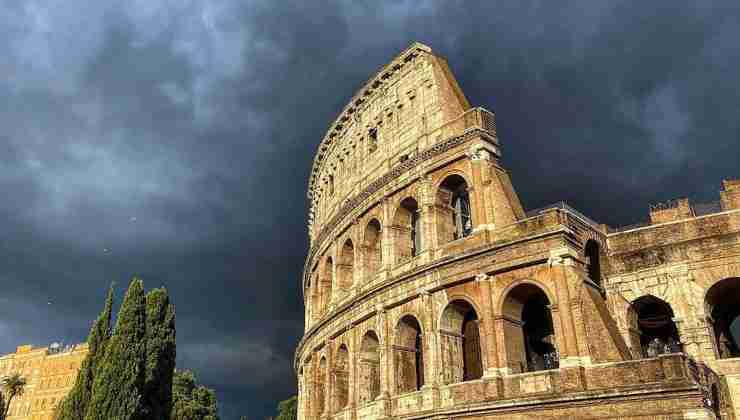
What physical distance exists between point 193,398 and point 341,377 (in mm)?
25232

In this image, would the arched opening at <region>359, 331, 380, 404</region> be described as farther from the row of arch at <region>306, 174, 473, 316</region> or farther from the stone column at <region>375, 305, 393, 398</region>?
the row of arch at <region>306, 174, 473, 316</region>

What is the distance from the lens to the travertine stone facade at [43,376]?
179ft

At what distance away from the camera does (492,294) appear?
16.7 metres

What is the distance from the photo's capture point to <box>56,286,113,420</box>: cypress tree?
18922 mm

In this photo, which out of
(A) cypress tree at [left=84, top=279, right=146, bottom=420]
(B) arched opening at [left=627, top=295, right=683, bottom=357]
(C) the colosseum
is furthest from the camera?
(B) arched opening at [left=627, top=295, right=683, bottom=357]

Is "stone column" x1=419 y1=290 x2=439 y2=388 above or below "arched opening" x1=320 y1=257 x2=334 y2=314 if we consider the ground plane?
below

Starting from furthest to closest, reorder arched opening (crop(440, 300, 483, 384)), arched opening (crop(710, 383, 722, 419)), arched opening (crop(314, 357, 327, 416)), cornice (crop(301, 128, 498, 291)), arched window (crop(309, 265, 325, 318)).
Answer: arched window (crop(309, 265, 325, 318)), arched opening (crop(314, 357, 327, 416)), cornice (crop(301, 128, 498, 291)), arched opening (crop(440, 300, 483, 384)), arched opening (crop(710, 383, 722, 419))

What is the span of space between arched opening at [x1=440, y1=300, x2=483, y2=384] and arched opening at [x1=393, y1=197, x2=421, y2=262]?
12.0 feet

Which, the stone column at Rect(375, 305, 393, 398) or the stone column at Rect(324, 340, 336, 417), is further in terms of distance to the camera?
the stone column at Rect(324, 340, 336, 417)

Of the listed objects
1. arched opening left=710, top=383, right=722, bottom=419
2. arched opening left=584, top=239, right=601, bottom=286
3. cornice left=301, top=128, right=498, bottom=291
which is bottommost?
arched opening left=710, top=383, right=722, bottom=419

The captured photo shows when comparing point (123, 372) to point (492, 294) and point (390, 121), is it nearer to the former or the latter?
point (492, 294)

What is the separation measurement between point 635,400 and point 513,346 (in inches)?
151

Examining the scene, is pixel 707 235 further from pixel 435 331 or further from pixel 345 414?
pixel 345 414

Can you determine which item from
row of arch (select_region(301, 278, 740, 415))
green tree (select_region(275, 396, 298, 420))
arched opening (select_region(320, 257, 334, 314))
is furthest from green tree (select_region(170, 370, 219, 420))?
row of arch (select_region(301, 278, 740, 415))
